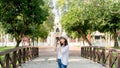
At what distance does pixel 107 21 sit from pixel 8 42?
62.2 meters

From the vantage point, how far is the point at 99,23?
1603 inches

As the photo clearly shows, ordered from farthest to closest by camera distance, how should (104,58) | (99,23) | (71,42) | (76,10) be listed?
(71,42) → (76,10) → (99,23) → (104,58)

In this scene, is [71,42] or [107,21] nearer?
[107,21]

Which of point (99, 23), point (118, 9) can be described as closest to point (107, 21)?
point (99, 23)

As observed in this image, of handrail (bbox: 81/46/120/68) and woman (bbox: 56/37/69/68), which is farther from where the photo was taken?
handrail (bbox: 81/46/120/68)

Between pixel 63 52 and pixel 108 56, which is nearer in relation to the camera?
pixel 63 52

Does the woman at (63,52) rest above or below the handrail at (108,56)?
above

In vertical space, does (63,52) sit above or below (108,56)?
above

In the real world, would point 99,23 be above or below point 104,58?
above

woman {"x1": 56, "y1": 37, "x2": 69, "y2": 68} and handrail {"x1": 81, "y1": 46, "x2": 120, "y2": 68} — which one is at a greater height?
woman {"x1": 56, "y1": 37, "x2": 69, "y2": 68}

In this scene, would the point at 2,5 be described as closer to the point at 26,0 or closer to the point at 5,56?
the point at 26,0

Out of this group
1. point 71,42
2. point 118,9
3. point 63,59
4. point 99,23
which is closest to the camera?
point 63,59

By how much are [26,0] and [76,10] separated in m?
18.2

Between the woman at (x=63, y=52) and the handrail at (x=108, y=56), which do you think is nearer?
the woman at (x=63, y=52)
